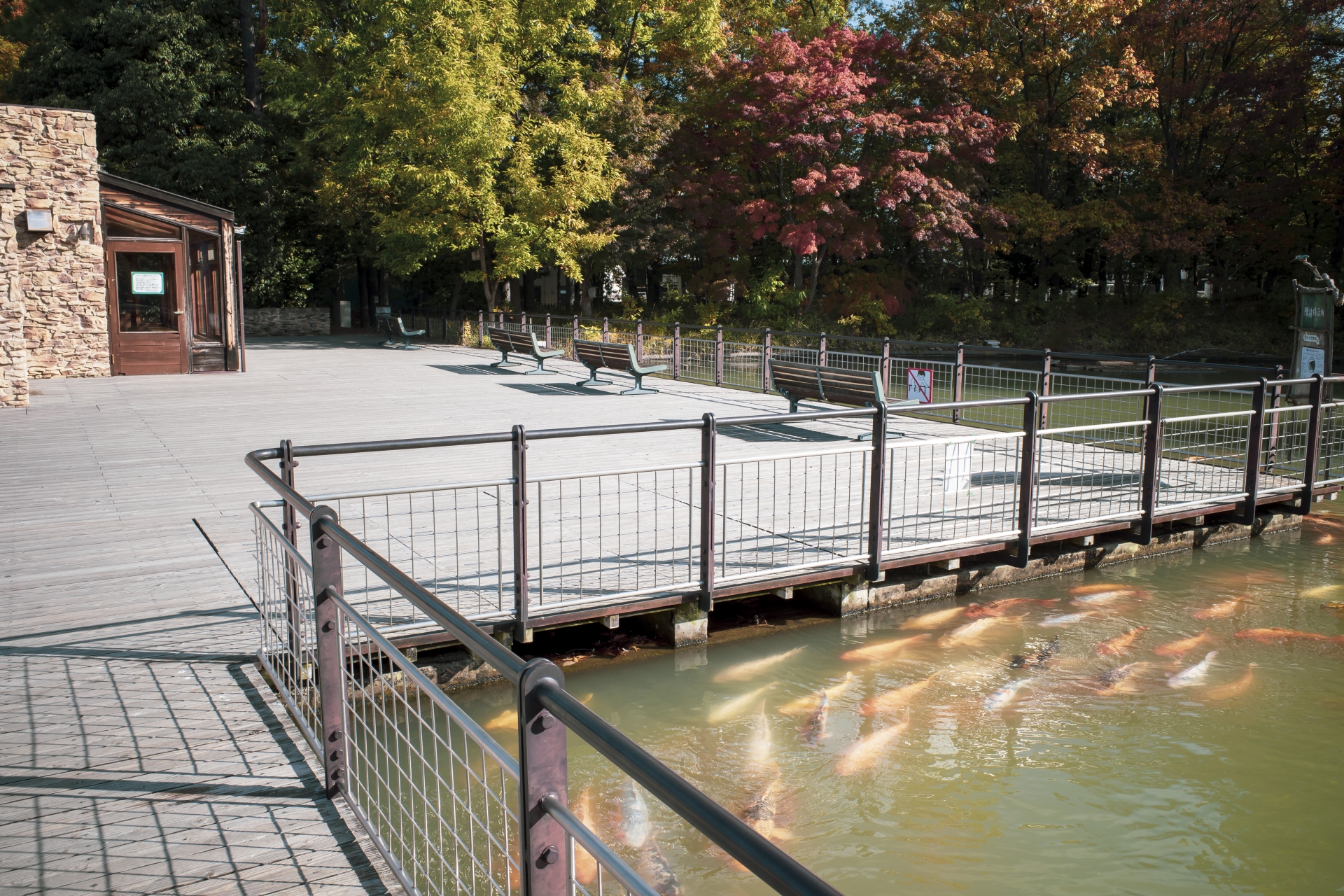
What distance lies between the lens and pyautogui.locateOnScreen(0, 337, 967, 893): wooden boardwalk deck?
12.3 ft

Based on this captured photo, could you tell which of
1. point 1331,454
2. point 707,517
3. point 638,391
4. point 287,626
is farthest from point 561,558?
point 638,391

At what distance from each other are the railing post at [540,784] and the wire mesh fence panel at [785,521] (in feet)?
14.8

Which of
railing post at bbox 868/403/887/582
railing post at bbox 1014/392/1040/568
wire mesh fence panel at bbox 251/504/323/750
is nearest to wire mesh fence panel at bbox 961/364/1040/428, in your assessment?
railing post at bbox 1014/392/1040/568

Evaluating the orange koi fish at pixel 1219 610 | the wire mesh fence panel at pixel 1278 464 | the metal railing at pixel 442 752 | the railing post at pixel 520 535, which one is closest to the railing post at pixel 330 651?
the metal railing at pixel 442 752

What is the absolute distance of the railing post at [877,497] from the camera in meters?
7.62

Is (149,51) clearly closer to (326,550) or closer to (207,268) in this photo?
(207,268)

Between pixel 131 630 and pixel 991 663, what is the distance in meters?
5.50

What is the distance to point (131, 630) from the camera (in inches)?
242

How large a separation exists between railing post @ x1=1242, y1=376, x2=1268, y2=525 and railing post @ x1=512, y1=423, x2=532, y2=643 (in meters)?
7.35

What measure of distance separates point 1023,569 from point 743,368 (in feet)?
38.4

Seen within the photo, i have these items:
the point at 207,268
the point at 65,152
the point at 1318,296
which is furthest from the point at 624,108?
the point at 1318,296

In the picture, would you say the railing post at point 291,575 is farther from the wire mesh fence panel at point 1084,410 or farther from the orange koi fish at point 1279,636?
the wire mesh fence panel at point 1084,410

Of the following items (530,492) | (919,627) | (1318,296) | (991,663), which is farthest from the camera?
(1318,296)

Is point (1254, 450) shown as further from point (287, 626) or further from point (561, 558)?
point (287, 626)
